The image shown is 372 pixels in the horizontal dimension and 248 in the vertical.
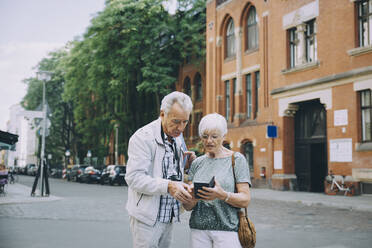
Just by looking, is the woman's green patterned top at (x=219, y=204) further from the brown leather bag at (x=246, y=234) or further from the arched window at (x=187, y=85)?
the arched window at (x=187, y=85)

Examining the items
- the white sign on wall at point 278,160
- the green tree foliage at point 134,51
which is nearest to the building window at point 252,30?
the green tree foliage at point 134,51

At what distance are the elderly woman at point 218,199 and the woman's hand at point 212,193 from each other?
0.23 ft

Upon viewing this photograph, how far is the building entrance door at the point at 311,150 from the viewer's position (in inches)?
933

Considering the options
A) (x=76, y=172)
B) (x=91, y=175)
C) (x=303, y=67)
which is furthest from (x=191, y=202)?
(x=76, y=172)

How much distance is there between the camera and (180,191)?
9.96 feet

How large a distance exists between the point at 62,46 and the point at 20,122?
88.1m

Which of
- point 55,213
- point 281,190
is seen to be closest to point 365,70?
point 281,190

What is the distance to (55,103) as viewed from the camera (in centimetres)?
5288

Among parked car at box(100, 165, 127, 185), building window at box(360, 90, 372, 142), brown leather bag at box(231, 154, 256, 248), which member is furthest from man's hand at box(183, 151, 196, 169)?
parked car at box(100, 165, 127, 185)

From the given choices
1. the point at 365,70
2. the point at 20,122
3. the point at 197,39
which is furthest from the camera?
the point at 20,122

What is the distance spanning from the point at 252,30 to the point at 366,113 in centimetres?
1129

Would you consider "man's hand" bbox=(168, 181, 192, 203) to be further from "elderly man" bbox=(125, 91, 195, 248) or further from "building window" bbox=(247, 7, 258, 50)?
"building window" bbox=(247, 7, 258, 50)

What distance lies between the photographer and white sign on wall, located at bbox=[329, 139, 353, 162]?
20.4 m

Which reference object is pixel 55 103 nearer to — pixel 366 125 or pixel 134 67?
pixel 134 67
